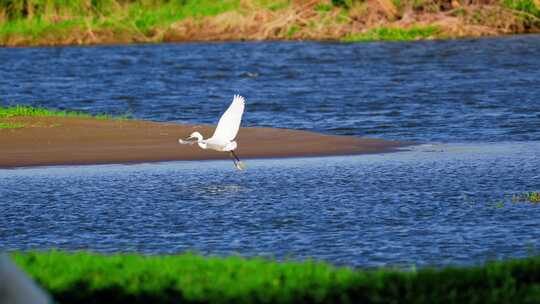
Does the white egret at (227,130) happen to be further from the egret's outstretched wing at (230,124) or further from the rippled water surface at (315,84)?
the rippled water surface at (315,84)

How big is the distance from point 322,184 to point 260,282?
8.46m

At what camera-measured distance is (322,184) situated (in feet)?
57.4

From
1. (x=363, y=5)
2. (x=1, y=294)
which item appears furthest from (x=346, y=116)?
(x=363, y=5)

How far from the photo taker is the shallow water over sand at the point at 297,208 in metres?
12.9

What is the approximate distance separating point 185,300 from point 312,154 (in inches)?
504

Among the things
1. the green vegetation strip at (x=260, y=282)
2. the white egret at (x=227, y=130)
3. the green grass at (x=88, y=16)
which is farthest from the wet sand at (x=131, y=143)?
the green grass at (x=88, y=16)

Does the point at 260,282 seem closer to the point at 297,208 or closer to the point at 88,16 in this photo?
the point at 297,208

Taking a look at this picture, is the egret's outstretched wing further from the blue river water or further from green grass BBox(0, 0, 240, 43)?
green grass BBox(0, 0, 240, 43)

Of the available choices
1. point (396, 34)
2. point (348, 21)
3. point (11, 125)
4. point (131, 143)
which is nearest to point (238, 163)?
point (131, 143)

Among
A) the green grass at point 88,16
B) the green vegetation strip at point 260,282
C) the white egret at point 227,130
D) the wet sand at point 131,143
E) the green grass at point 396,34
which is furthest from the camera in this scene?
the green grass at point 88,16

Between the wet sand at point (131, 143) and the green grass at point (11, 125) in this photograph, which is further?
the green grass at point (11, 125)

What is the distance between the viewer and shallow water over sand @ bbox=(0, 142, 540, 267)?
12852mm

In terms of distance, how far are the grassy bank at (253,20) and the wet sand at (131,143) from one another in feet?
96.4

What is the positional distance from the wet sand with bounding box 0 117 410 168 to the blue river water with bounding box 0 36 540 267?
70 centimetres
